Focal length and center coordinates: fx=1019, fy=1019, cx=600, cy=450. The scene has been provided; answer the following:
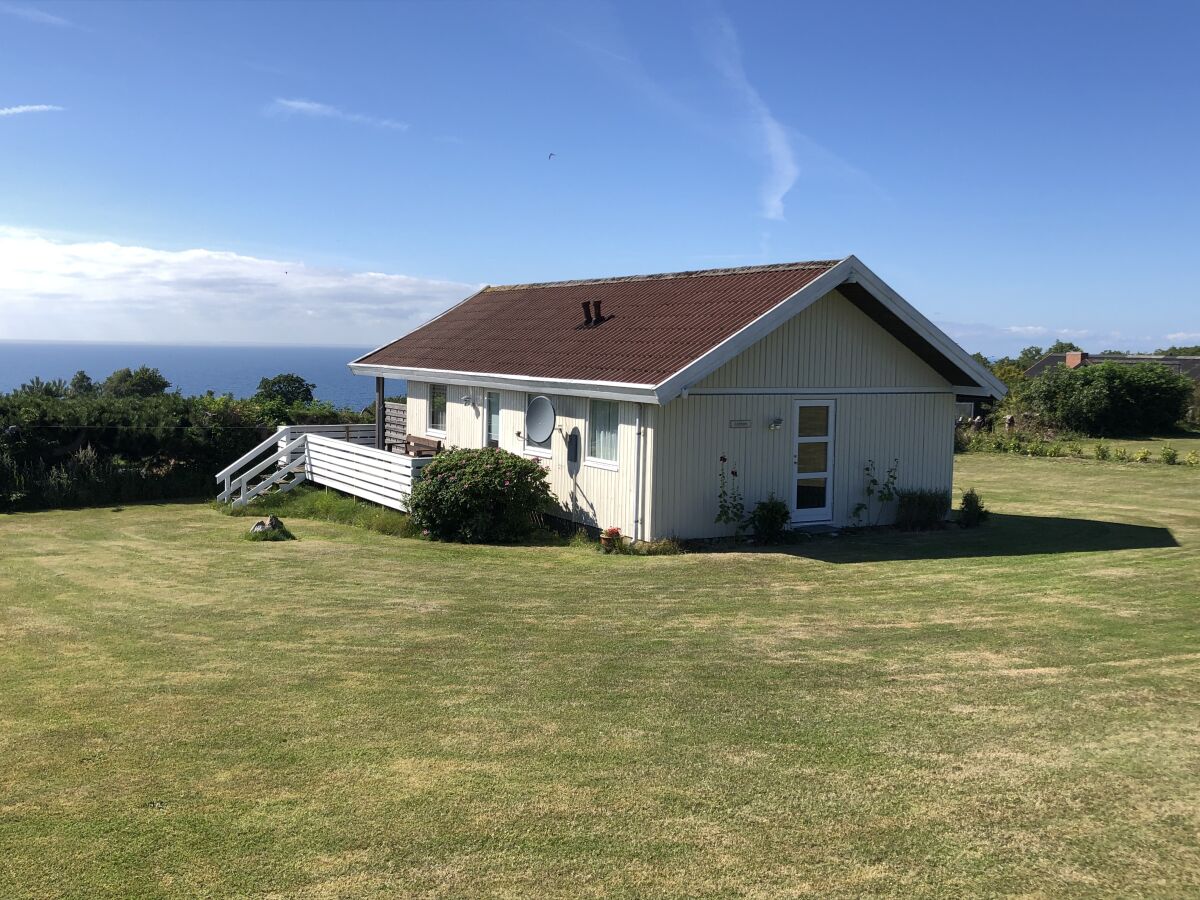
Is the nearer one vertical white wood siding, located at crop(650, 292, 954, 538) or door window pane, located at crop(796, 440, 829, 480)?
vertical white wood siding, located at crop(650, 292, 954, 538)

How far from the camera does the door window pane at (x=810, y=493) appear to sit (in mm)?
16734

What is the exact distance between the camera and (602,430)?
53.7 ft

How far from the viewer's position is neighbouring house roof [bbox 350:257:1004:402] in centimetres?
1527

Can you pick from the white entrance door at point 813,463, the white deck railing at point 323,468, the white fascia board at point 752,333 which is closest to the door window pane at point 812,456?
the white entrance door at point 813,463

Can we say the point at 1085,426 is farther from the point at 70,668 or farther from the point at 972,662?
the point at 70,668

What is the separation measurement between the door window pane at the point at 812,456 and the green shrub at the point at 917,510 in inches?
69.5

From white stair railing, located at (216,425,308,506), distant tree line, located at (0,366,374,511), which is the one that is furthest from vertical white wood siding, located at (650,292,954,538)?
distant tree line, located at (0,366,374,511)

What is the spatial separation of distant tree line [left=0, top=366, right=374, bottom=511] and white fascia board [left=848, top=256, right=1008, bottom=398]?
15157mm

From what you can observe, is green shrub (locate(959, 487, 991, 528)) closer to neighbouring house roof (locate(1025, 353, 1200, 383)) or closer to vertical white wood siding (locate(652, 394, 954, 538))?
vertical white wood siding (locate(652, 394, 954, 538))

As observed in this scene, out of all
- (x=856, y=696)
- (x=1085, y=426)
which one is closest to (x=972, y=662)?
(x=856, y=696)

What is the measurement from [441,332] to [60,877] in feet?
66.0

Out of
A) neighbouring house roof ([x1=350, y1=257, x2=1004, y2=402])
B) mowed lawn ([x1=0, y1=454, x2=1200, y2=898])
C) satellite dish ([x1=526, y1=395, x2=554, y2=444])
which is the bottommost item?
mowed lawn ([x1=0, y1=454, x2=1200, y2=898])

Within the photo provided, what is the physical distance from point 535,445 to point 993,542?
7.81 metres

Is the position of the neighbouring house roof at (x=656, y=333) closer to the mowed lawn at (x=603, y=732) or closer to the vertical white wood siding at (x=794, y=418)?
the vertical white wood siding at (x=794, y=418)
